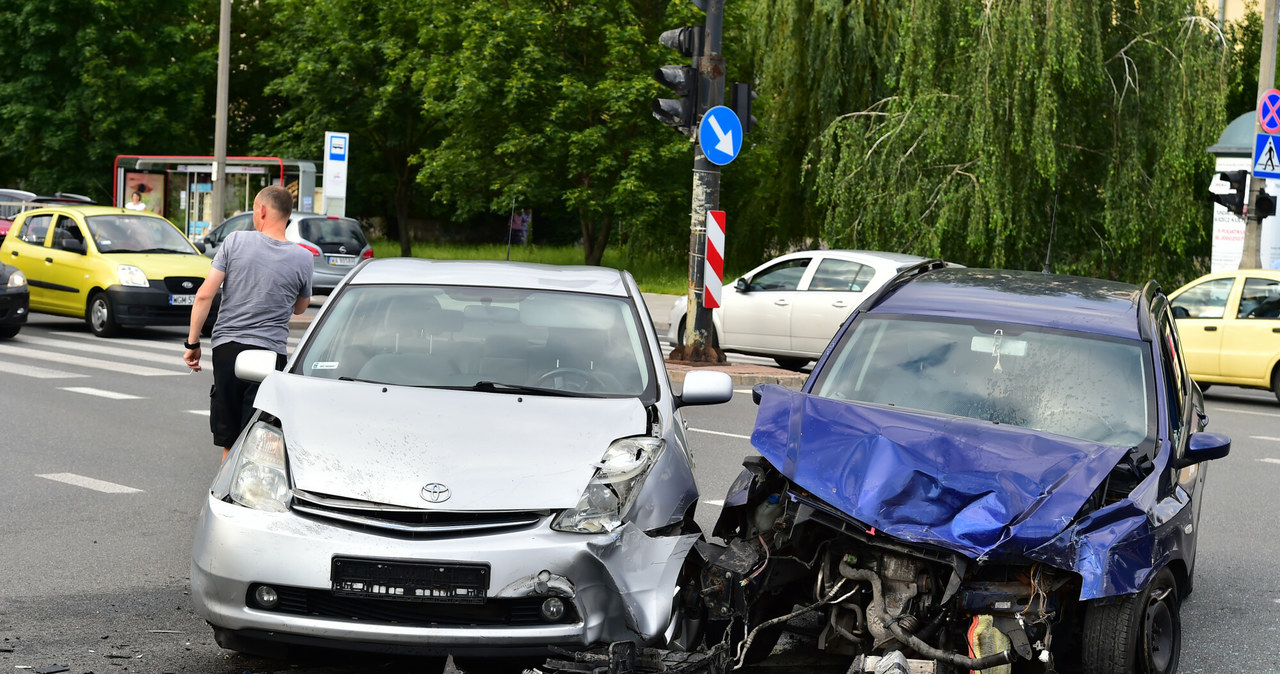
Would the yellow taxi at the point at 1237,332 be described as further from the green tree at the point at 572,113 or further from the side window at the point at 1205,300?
the green tree at the point at 572,113

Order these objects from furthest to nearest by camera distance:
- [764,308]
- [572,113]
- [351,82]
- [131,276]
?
[351,82], [572,113], [131,276], [764,308]

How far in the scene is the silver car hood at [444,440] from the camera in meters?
4.62

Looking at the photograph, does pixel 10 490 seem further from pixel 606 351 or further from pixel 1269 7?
pixel 1269 7

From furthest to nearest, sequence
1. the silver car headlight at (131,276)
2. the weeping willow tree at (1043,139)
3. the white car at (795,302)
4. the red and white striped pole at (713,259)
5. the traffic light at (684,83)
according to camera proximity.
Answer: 1. the weeping willow tree at (1043,139)
2. the silver car headlight at (131,276)
3. the white car at (795,302)
4. the red and white striped pole at (713,259)
5. the traffic light at (684,83)

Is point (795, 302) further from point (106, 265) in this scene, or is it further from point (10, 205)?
point (10, 205)

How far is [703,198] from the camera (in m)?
16.0

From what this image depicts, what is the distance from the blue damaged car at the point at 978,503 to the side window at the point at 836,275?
11.0 meters

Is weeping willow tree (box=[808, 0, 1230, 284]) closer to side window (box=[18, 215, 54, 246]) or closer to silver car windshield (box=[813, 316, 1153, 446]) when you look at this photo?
side window (box=[18, 215, 54, 246])

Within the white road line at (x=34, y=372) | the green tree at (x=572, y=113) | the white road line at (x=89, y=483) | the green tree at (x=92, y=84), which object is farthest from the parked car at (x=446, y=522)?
the green tree at (x=92, y=84)

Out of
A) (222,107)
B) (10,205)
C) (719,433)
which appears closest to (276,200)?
(719,433)

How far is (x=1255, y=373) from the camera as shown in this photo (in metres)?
16.0

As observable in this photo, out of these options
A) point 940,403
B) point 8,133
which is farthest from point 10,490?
point 8,133

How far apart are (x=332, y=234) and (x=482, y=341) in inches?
786

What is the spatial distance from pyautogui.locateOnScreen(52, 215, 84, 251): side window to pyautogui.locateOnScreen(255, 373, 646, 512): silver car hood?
1501 centimetres
